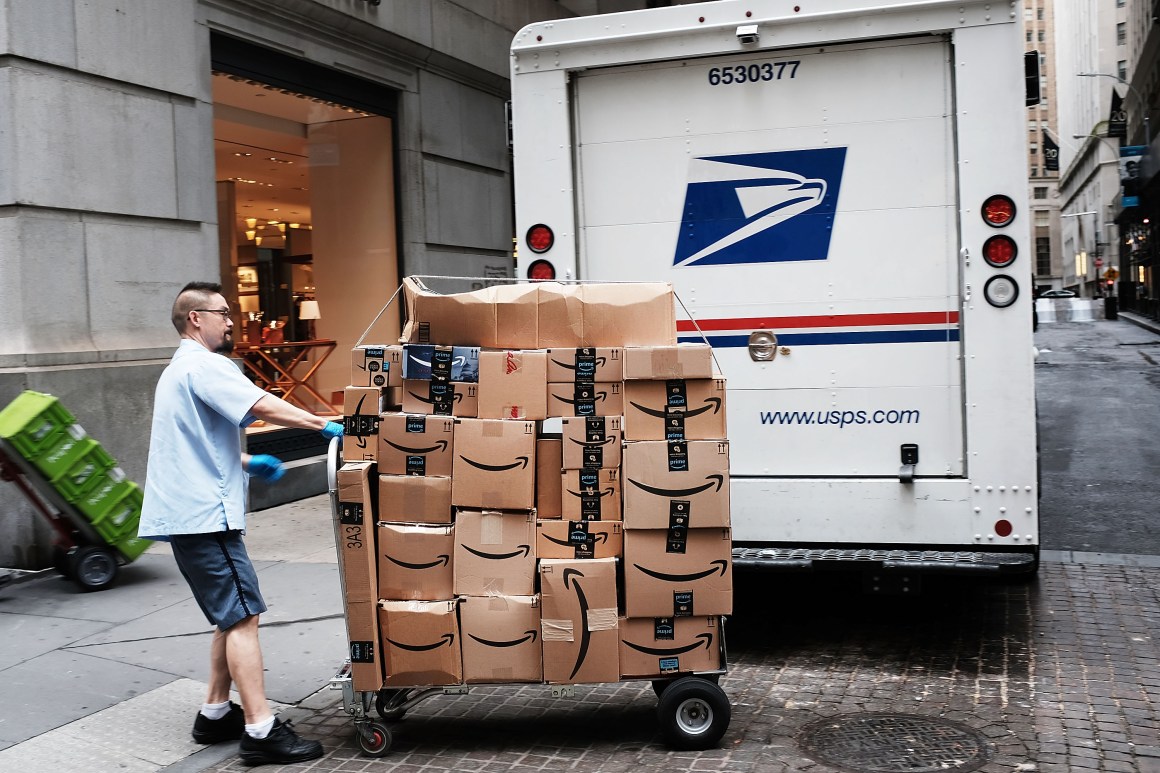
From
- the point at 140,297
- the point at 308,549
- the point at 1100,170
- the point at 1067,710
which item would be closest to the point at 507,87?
the point at 140,297

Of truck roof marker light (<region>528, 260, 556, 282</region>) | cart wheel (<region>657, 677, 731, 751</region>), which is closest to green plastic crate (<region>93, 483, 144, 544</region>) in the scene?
truck roof marker light (<region>528, 260, 556, 282</region>)

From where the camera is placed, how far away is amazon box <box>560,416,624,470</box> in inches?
178

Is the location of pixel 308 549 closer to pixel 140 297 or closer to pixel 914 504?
pixel 140 297

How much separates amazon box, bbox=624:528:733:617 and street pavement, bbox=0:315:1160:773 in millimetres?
578

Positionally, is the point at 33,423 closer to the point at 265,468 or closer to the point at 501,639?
the point at 265,468

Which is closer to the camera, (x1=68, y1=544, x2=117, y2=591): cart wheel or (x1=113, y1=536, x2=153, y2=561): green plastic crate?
(x1=68, y1=544, x2=117, y2=591): cart wheel

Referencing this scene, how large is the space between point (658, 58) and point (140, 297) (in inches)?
198

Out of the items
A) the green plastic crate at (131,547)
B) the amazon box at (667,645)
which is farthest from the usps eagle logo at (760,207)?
the green plastic crate at (131,547)

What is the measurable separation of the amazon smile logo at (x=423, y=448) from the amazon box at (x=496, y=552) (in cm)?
28

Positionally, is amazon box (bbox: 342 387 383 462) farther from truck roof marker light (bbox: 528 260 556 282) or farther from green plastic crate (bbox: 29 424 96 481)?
green plastic crate (bbox: 29 424 96 481)

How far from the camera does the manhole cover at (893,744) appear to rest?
4.33 metres

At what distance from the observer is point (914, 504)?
5.55 meters

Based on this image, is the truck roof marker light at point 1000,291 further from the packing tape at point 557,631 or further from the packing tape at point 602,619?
the packing tape at point 557,631

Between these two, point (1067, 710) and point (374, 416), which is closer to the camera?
point (374, 416)
